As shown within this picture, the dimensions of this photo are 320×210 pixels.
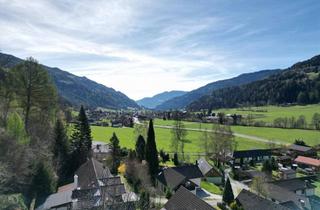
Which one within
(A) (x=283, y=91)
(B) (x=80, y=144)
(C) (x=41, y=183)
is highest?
(A) (x=283, y=91)

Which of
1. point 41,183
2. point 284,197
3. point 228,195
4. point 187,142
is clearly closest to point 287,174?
point 284,197

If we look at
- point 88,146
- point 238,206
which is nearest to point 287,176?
point 238,206

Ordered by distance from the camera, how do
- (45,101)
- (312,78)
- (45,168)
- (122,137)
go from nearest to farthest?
(45,168) < (45,101) < (122,137) < (312,78)

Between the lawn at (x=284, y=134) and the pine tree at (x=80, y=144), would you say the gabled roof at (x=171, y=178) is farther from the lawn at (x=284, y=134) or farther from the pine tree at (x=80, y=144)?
the lawn at (x=284, y=134)

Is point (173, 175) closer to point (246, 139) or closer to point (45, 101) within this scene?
point (45, 101)

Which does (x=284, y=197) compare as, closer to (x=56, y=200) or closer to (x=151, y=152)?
(x=151, y=152)

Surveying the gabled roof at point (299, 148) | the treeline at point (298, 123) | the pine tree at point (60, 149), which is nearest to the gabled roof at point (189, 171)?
the pine tree at point (60, 149)
